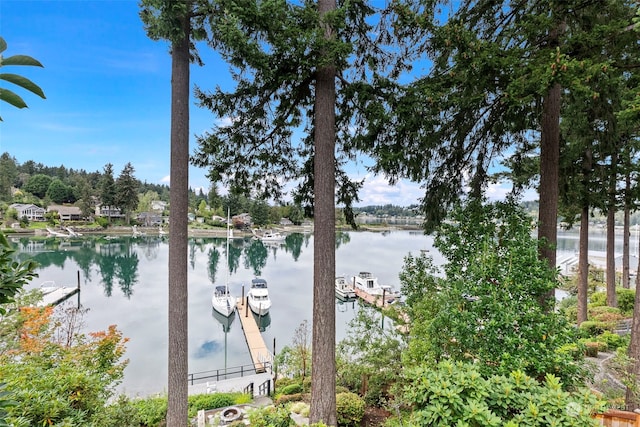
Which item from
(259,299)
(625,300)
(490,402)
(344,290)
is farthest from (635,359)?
(344,290)

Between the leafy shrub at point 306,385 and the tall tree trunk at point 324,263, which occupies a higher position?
the tall tree trunk at point 324,263

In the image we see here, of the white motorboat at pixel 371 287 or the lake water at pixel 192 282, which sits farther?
the white motorboat at pixel 371 287

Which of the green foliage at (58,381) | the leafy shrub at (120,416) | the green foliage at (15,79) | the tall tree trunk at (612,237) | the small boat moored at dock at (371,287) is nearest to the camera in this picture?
the green foliage at (15,79)

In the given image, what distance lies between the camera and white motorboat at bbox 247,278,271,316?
54.3 feet

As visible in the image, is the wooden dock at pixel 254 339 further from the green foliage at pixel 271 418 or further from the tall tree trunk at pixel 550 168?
the tall tree trunk at pixel 550 168

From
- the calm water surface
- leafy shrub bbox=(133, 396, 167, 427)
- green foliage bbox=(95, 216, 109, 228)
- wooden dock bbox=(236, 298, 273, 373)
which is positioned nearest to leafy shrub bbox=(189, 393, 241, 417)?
leafy shrub bbox=(133, 396, 167, 427)

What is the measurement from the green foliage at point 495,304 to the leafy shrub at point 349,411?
1477 mm

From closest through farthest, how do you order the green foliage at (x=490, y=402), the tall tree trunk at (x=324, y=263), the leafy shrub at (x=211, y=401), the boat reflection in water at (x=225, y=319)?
the green foliage at (x=490, y=402) < the tall tree trunk at (x=324, y=263) < the leafy shrub at (x=211, y=401) < the boat reflection in water at (x=225, y=319)

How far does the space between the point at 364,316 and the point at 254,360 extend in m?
7.78

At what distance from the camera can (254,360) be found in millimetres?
11734

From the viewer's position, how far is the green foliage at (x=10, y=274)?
928 mm

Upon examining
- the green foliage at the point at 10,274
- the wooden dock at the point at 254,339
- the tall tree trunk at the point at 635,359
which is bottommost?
the wooden dock at the point at 254,339

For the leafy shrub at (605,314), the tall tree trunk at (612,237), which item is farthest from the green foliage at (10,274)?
the leafy shrub at (605,314)

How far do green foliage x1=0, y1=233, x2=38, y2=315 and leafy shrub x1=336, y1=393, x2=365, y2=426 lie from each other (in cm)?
497
